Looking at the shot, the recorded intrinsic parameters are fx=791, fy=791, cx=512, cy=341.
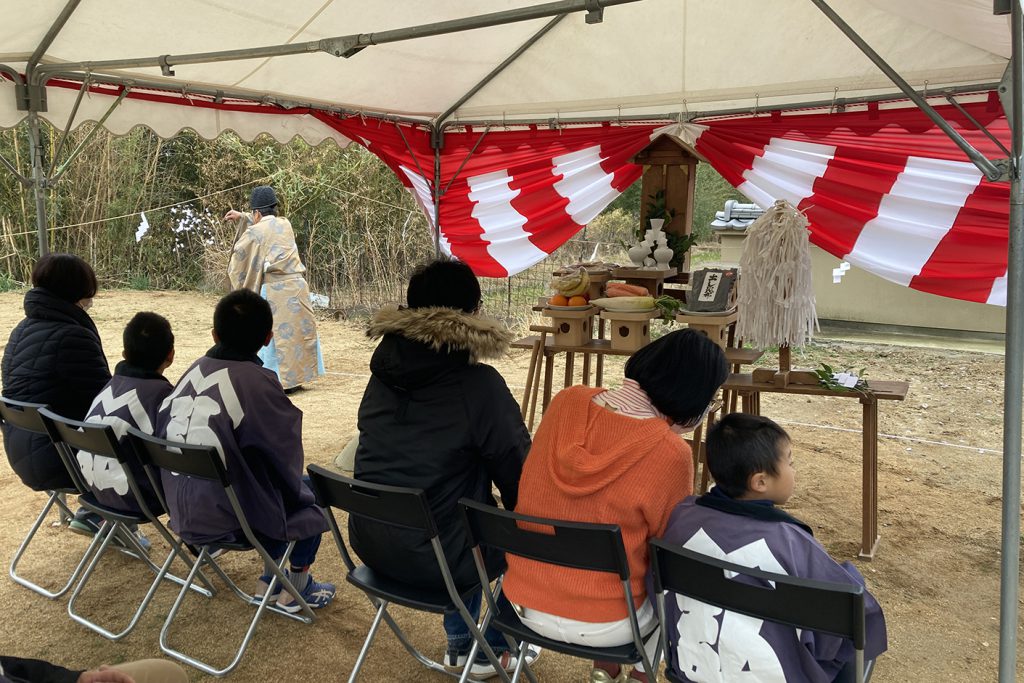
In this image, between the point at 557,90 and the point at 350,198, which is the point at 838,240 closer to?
the point at 557,90

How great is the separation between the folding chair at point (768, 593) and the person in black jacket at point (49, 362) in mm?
2167

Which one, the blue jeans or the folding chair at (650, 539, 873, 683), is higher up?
the folding chair at (650, 539, 873, 683)

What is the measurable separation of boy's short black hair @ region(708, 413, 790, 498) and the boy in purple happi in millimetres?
1725

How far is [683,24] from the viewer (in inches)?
137

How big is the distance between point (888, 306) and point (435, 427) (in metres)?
7.32

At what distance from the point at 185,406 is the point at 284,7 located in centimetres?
164

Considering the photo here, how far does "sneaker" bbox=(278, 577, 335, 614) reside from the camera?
262cm

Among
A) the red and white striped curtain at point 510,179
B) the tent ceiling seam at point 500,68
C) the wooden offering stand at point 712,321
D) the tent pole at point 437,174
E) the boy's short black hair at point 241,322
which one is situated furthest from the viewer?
the tent pole at point 437,174

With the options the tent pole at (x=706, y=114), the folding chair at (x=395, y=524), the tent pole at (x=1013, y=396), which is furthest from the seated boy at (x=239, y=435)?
the tent pole at (x=706, y=114)

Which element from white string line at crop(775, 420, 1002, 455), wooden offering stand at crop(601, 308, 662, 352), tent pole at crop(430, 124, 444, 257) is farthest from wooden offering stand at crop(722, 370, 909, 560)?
tent pole at crop(430, 124, 444, 257)

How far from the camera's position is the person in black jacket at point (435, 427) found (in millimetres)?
1924

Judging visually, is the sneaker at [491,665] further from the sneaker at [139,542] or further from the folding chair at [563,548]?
the sneaker at [139,542]

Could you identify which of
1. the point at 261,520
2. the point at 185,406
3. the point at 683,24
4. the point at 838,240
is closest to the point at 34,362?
the point at 185,406

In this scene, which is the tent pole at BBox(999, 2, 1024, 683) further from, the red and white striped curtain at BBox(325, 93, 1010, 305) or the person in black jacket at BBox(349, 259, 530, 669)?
the red and white striped curtain at BBox(325, 93, 1010, 305)
